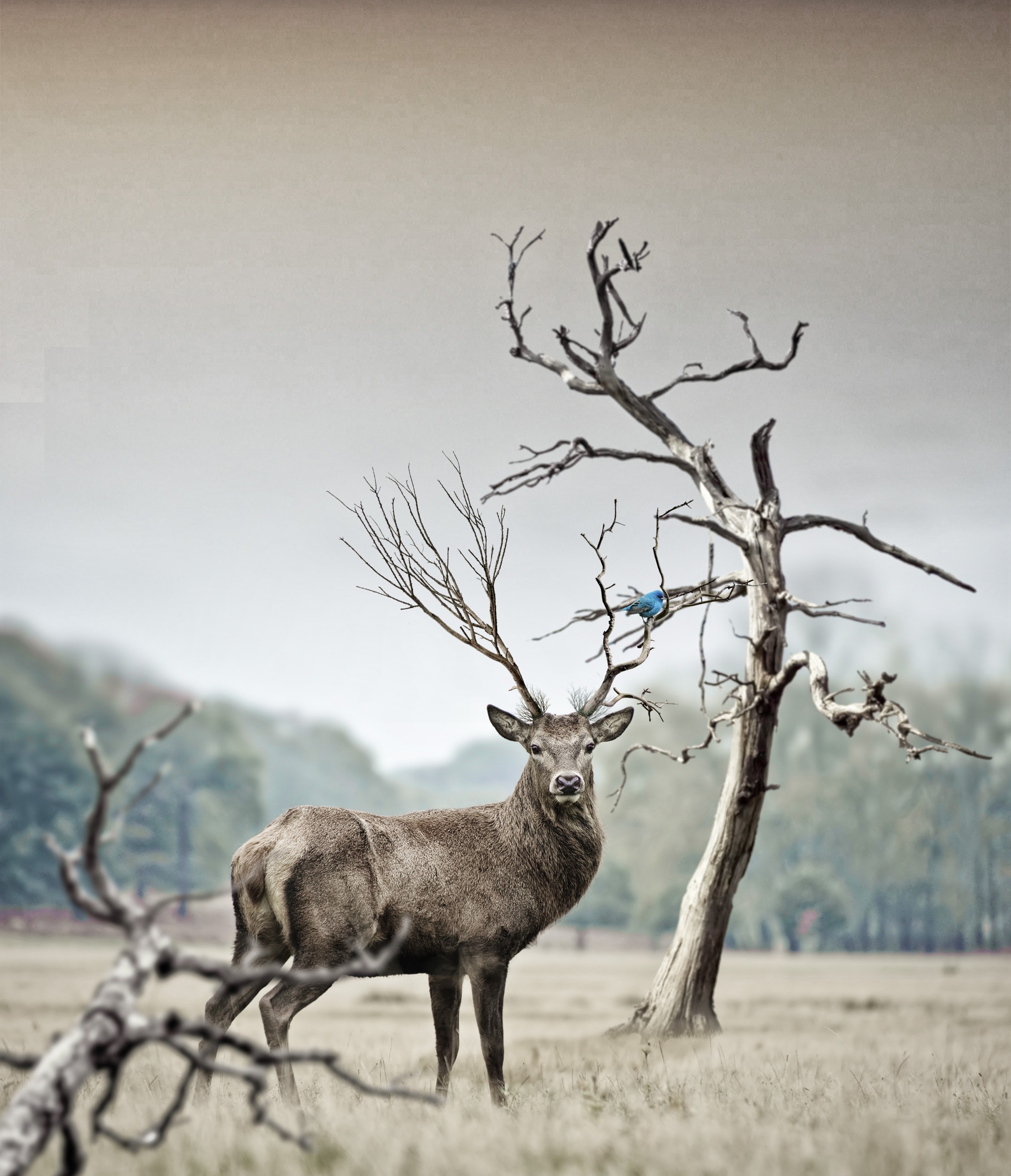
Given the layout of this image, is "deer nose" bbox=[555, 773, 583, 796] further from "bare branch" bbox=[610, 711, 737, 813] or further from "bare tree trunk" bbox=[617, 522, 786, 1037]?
"bare tree trunk" bbox=[617, 522, 786, 1037]

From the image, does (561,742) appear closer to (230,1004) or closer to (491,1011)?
(491,1011)

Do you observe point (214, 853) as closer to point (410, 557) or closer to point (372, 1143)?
point (410, 557)

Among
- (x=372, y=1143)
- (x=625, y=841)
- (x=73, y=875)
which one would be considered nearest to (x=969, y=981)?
(x=625, y=841)

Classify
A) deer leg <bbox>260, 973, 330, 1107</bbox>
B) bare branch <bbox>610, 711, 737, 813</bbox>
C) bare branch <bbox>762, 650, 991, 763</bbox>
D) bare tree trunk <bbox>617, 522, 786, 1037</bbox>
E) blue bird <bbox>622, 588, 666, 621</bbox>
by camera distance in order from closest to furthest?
1. deer leg <bbox>260, 973, 330, 1107</bbox>
2. bare branch <bbox>762, 650, 991, 763</bbox>
3. blue bird <bbox>622, 588, 666, 621</bbox>
4. bare branch <bbox>610, 711, 737, 813</bbox>
5. bare tree trunk <bbox>617, 522, 786, 1037</bbox>

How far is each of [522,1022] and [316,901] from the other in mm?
5603

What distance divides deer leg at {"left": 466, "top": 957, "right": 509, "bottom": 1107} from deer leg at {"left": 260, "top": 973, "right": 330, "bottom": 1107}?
0.67m

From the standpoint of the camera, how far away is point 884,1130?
160 inches

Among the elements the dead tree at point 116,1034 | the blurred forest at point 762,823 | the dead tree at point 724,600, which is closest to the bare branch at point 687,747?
the dead tree at point 724,600

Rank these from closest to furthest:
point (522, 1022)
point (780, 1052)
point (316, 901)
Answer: point (316, 901), point (780, 1052), point (522, 1022)

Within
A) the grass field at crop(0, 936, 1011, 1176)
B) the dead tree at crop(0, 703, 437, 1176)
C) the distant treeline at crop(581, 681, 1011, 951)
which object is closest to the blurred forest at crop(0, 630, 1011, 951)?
the distant treeline at crop(581, 681, 1011, 951)

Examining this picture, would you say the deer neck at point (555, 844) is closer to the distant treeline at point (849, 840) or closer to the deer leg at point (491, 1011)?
the deer leg at point (491, 1011)

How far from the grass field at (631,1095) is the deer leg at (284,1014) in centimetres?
15

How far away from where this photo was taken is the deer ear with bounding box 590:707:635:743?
539 centimetres

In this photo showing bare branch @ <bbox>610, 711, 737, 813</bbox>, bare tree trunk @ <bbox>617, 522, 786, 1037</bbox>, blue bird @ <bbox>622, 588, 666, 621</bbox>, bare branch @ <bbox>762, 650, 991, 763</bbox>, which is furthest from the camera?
bare tree trunk @ <bbox>617, 522, 786, 1037</bbox>
